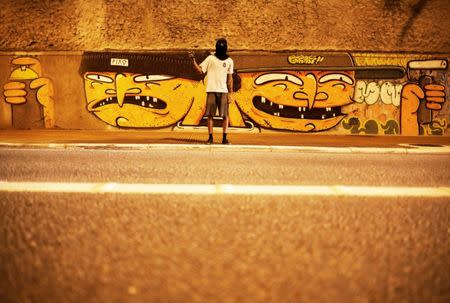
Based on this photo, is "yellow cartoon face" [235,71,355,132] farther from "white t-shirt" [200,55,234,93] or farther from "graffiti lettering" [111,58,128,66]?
"white t-shirt" [200,55,234,93]

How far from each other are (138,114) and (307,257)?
12.5 m

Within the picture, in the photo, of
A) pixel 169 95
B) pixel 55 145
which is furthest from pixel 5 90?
pixel 55 145

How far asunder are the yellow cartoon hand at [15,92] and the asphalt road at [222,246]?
11044 millimetres

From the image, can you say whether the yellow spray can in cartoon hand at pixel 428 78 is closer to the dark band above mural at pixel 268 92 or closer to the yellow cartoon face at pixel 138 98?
the dark band above mural at pixel 268 92

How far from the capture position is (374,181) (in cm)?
454

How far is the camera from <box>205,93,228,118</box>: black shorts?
834 centimetres

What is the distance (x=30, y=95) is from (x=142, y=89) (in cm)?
391

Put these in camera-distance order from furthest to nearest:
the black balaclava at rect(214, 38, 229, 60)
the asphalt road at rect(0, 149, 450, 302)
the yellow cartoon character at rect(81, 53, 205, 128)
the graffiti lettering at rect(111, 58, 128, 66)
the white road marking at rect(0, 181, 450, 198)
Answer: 1. the graffiti lettering at rect(111, 58, 128, 66)
2. the yellow cartoon character at rect(81, 53, 205, 128)
3. the black balaclava at rect(214, 38, 229, 60)
4. the white road marking at rect(0, 181, 450, 198)
5. the asphalt road at rect(0, 149, 450, 302)

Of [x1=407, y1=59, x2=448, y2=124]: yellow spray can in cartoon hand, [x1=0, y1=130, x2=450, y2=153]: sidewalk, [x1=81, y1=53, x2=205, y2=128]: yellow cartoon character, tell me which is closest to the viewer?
[x1=0, y1=130, x2=450, y2=153]: sidewalk

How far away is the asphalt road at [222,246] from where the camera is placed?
68.7 inches

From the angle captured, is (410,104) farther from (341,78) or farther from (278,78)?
(278,78)

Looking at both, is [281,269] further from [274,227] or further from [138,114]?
[138,114]

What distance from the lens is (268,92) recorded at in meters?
13.8

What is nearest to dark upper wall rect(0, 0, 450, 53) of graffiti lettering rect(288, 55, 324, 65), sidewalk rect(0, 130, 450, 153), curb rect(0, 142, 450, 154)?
graffiti lettering rect(288, 55, 324, 65)
